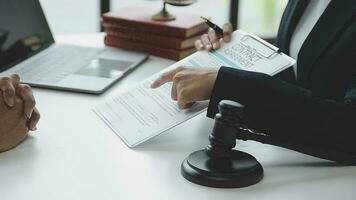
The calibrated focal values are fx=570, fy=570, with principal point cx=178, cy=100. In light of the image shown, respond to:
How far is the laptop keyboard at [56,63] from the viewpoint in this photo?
1.51m

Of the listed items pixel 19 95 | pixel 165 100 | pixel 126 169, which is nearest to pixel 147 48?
pixel 165 100

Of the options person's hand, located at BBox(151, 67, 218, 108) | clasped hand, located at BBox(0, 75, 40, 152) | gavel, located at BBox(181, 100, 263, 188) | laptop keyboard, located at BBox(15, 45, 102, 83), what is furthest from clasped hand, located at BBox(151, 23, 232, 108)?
laptop keyboard, located at BBox(15, 45, 102, 83)

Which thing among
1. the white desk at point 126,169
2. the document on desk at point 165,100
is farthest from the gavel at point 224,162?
the document on desk at point 165,100

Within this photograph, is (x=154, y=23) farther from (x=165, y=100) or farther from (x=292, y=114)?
(x=292, y=114)

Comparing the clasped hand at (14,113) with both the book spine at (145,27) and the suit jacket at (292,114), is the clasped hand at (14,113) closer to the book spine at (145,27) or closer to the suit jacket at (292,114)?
the suit jacket at (292,114)

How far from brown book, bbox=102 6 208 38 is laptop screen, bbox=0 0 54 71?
0.21m

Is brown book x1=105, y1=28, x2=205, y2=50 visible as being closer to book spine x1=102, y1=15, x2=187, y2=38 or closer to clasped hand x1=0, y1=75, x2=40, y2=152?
book spine x1=102, y1=15, x2=187, y2=38

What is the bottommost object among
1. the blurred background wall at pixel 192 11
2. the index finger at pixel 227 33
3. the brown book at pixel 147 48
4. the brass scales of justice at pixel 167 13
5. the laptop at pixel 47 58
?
the blurred background wall at pixel 192 11

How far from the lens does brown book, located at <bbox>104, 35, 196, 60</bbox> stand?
1760 millimetres

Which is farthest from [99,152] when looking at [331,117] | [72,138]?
[331,117]

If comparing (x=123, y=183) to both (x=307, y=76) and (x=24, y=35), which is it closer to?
(x=307, y=76)

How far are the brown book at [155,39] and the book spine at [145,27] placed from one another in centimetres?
1

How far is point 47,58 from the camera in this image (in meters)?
1.68

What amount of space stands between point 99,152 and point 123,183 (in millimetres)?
141
